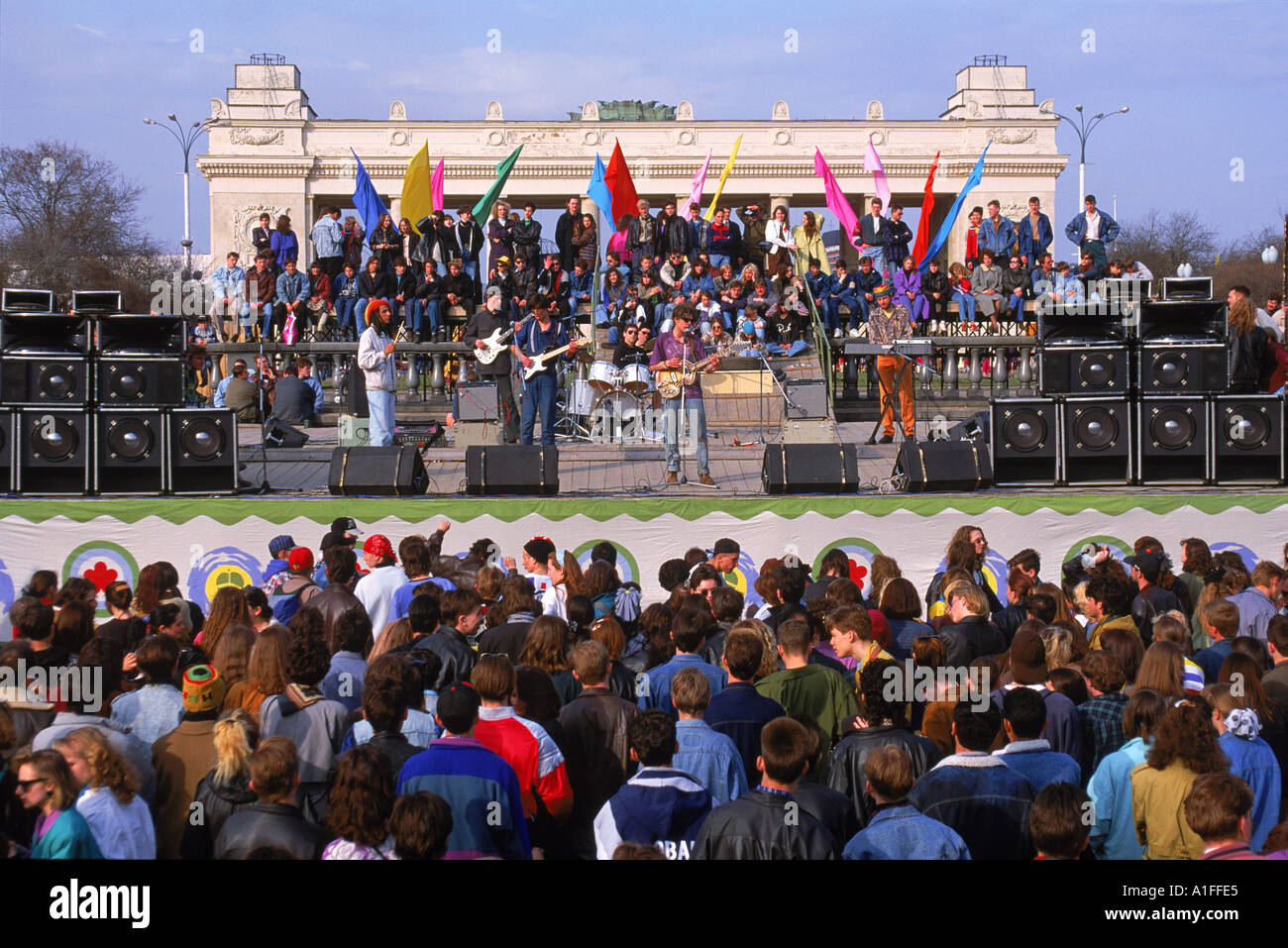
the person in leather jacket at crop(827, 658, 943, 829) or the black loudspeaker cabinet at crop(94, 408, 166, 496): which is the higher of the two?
the black loudspeaker cabinet at crop(94, 408, 166, 496)

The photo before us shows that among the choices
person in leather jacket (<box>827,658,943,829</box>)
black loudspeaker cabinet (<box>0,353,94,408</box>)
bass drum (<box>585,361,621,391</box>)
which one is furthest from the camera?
bass drum (<box>585,361,621,391</box>)

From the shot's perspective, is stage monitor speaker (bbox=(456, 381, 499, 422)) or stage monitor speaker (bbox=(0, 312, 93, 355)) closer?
stage monitor speaker (bbox=(0, 312, 93, 355))

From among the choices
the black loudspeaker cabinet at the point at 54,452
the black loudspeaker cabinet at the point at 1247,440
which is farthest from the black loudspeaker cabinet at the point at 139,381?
the black loudspeaker cabinet at the point at 1247,440

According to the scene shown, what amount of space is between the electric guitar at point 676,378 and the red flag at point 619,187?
10.7 m

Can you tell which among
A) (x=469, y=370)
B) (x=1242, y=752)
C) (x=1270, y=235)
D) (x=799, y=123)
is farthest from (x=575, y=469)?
(x=1270, y=235)

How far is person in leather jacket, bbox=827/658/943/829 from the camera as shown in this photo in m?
5.59

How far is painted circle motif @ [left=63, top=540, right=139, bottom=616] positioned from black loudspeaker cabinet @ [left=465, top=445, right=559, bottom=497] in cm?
344

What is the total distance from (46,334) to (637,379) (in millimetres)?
7431

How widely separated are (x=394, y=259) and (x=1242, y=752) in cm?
2026

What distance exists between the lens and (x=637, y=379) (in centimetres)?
1806

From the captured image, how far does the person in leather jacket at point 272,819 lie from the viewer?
4.69m

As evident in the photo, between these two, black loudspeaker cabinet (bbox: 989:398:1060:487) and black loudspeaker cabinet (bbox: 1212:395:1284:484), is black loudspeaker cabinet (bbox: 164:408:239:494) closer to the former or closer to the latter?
black loudspeaker cabinet (bbox: 989:398:1060:487)

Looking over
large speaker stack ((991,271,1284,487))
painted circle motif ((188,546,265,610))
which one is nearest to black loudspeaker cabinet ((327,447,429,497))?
painted circle motif ((188,546,265,610))

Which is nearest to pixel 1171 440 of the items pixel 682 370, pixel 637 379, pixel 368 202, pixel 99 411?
pixel 682 370
